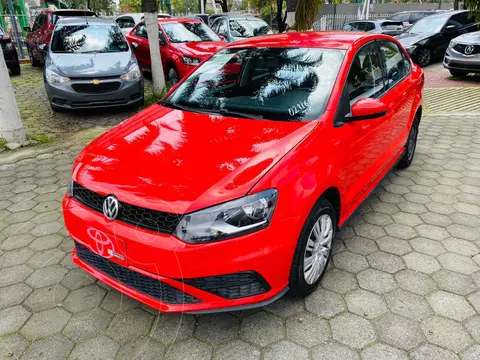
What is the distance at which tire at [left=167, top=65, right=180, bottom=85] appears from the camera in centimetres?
858

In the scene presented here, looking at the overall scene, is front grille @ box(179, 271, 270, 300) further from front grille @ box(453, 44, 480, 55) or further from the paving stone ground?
front grille @ box(453, 44, 480, 55)

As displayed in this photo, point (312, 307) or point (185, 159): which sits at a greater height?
point (185, 159)

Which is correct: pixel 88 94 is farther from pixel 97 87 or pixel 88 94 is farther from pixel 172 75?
pixel 172 75

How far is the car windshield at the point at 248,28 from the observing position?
420 inches

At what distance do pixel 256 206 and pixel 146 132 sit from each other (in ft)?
3.94

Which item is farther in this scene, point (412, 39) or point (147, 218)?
point (412, 39)

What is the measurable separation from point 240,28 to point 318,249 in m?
9.60

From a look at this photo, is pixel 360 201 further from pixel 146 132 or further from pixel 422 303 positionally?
pixel 146 132

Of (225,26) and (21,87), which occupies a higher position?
(225,26)

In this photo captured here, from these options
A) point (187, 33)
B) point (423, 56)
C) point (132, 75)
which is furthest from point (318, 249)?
point (423, 56)

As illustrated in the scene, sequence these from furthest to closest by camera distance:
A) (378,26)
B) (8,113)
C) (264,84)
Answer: (378,26)
(8,113)
(264,84)

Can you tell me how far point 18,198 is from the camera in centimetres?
409

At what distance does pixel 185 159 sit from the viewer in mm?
2340

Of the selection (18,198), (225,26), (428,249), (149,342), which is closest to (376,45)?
(428,249)
